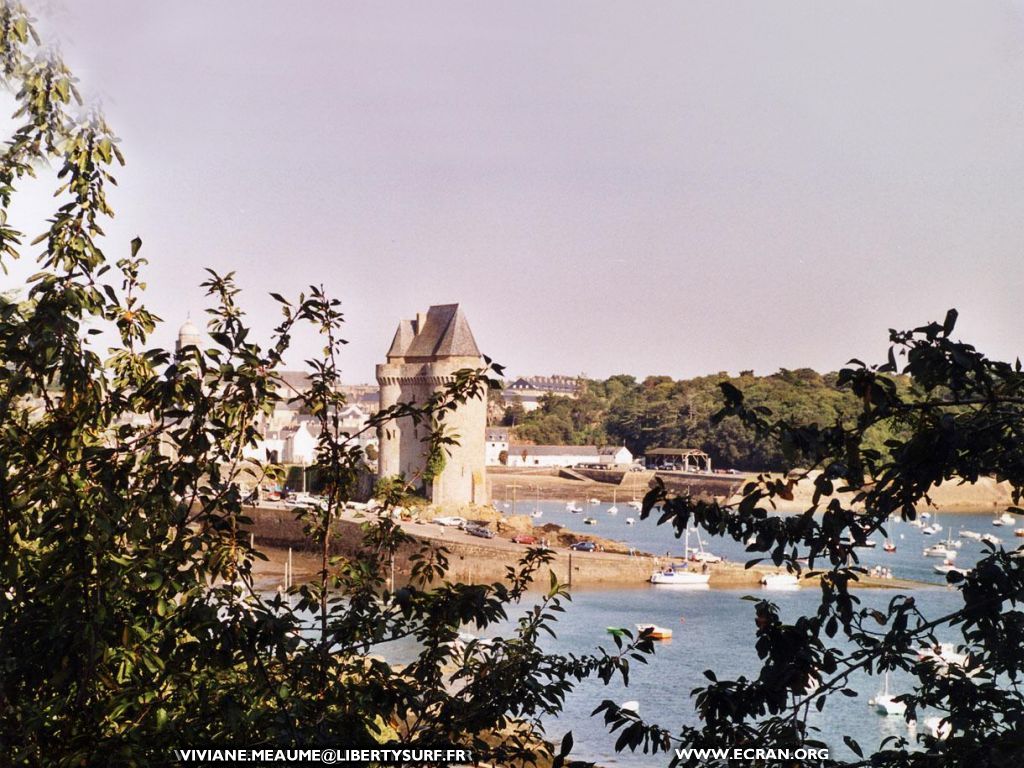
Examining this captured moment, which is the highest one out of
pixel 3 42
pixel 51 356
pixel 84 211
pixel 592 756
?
pixel 3 42

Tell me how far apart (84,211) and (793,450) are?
99.3 inches

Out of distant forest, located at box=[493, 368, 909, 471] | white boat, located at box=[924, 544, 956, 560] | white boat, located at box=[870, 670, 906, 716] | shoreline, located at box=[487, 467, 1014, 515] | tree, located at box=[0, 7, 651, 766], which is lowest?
white boat, located at box=[870, 670, 906, 716]

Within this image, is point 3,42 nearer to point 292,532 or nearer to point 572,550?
point 572,550

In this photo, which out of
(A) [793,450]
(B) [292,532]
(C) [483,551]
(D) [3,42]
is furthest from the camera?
(B) [292,532]

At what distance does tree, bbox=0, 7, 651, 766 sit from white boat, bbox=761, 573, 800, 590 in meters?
29.8

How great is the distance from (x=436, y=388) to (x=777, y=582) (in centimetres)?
1601

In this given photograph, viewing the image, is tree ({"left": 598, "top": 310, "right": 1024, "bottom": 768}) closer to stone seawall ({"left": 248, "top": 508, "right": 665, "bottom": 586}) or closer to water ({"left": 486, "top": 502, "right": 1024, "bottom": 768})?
water ({"left": 486, "top": 502, "right": 1024, "bottom": 768})

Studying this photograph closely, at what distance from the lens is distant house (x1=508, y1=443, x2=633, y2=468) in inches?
3177

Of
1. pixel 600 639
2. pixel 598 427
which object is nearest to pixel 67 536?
pixel 600 639

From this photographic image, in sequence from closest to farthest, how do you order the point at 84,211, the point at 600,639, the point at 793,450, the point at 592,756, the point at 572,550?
1. the point at 793,450
2. the point at 84,211
3. the point at 592,756
4. the point at 600,639
5. the point at 572,550

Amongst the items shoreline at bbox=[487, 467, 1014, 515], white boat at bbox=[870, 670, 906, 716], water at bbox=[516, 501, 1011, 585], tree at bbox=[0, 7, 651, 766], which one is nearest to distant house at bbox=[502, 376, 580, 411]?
shoreline at bbox=[487, 467, 1014, 515]

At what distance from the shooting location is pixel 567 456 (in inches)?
3250

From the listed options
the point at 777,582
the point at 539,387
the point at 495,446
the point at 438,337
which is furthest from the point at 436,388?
the point at 539,387

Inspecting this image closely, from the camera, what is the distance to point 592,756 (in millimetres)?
15945
